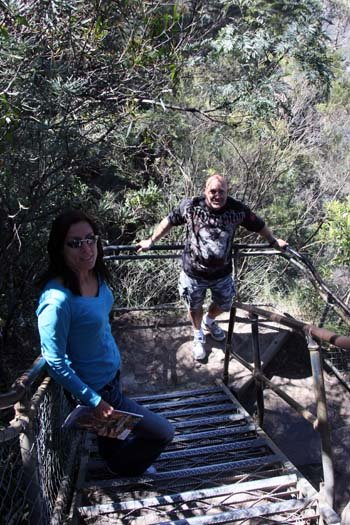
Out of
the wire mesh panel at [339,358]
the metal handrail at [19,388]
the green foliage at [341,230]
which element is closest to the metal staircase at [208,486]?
the metal handrail at [19,388]

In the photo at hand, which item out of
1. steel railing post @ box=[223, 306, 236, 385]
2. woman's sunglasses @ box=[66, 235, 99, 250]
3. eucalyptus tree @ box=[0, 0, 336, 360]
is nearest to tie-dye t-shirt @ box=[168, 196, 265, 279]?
steel railing post @ box=[223, 306, 236, 385]

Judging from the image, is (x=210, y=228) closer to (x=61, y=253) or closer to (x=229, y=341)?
(x=229, y=341)

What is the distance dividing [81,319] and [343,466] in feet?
9.96

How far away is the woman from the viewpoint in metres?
2.00

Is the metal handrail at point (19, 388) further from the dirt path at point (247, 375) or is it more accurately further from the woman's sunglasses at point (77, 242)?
the dirt path at point (247, 375)

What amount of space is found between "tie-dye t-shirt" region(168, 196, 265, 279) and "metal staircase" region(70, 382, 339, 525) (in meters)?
1.13

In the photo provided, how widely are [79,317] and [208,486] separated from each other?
1.34 meters

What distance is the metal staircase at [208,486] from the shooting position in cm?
240

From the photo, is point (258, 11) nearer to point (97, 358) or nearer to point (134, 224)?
point (134, 224)

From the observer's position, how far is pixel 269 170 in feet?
22.5

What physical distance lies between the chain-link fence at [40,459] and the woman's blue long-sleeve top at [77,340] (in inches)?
6.9

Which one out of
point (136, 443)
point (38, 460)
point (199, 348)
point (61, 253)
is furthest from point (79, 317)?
point (199, 348)

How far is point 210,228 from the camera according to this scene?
→ 11.8ft

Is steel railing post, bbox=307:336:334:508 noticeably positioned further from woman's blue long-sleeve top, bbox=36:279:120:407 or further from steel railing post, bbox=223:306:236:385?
steel railing post, bbox=223:306:236:385
